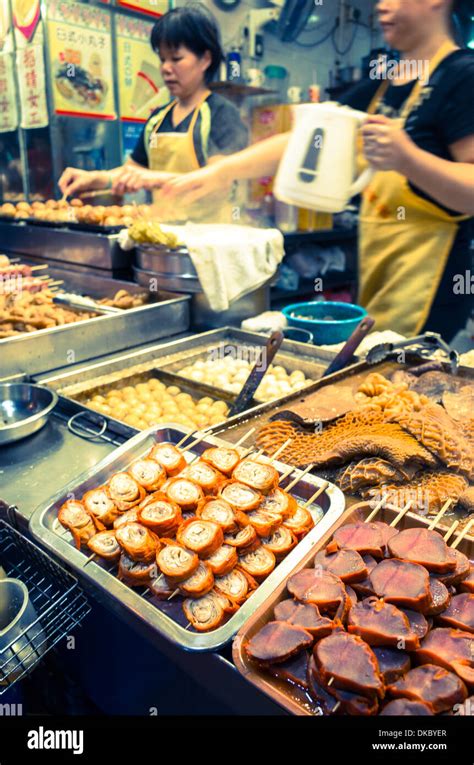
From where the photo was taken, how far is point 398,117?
3254mm

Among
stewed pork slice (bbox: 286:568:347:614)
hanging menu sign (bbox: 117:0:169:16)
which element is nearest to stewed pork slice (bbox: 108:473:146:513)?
stewed pork slice (bbox: 286:568:347:614)

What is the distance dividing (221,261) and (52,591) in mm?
2183

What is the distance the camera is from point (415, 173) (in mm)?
2766

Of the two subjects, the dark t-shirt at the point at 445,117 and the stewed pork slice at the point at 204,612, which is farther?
the dark t-shirt at the point at 445,117

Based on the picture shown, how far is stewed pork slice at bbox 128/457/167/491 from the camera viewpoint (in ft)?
5.85

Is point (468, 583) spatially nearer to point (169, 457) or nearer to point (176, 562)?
point (176, 562)

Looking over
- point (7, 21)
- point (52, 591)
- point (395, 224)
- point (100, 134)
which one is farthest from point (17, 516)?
point (7, 21)

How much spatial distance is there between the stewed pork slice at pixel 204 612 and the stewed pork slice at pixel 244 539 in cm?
16

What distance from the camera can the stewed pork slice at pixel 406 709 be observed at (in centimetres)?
110

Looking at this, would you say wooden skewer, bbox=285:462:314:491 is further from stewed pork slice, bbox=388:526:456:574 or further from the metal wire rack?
the metal wire rack

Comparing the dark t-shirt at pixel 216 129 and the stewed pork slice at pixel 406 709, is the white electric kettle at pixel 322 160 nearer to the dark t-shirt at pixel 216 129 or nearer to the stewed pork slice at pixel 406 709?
the stewed pork slice at pixel 406 709

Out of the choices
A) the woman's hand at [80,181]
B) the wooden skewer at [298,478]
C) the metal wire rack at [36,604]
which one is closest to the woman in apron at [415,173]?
the woman's hand at [80,181]

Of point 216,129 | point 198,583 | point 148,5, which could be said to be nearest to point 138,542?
point 198,583

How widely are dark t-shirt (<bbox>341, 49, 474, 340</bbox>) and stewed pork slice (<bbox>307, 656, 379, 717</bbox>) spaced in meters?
2.71
